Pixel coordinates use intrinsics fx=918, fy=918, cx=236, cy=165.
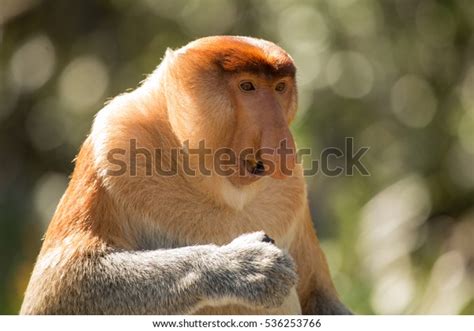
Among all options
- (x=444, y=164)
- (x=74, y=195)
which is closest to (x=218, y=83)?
(x=74, y=195)

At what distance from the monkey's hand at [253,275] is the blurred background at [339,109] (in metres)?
3.85

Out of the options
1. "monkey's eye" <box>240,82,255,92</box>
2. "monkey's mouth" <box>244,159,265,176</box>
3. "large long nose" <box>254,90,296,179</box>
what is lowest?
"monkey's mouth" <box>244,159,265,176</box>

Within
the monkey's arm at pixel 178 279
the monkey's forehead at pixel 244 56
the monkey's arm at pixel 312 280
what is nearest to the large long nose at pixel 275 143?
the monkey's forehead at pixel 244 56

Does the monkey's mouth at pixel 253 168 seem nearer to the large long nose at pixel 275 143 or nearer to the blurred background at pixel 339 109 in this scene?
→ the large long nose at pixel 275 143

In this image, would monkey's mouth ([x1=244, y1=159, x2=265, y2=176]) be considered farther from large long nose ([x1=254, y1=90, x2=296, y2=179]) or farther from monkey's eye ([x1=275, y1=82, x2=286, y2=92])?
monkey's eye ([x1=275, y1=82, x2=286, y2=92])

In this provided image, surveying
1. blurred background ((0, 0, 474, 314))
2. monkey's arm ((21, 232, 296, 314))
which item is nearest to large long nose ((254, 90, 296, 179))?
monkey's arm ((21, 232, 296, 314))

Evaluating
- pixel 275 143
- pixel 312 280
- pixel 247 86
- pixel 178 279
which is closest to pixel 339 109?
pixel 312 280

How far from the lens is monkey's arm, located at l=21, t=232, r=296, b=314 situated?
3.54 metres

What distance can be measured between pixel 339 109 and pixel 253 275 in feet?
18.2

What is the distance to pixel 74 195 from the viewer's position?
12.5 ft

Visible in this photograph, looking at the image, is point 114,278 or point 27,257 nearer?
point 114,278

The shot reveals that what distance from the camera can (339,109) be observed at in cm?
891

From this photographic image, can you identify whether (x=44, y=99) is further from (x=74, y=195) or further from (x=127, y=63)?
(x=74, y=195)
